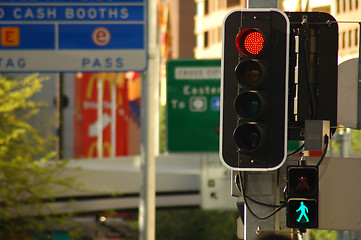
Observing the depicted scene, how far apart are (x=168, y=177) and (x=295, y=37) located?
64.9 ft

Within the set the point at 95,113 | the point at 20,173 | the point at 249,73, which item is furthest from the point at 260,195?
the point at 95,113

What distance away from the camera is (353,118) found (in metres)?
8.34

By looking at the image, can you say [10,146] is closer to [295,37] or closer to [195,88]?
[195,88]

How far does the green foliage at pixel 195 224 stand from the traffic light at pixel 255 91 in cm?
2766

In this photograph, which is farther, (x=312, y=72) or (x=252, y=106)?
(x=312, y=72)

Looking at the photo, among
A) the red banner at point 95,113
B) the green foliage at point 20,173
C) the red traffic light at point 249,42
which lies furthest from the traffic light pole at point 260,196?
the red banner at point 95,113

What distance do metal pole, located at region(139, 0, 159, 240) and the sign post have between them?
166 mm

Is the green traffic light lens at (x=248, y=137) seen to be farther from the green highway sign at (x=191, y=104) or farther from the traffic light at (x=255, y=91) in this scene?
the green highway sign at (x=191, y=104)

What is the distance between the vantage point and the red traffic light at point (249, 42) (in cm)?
780

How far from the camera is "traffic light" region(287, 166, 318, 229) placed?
7.92 m

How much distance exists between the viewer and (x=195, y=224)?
36.7 meters

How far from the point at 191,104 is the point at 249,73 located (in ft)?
41.7

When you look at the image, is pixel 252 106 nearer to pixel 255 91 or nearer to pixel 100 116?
pixel 255 91

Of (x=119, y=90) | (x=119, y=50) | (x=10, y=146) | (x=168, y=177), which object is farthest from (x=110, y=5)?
(x=119, y=90)
